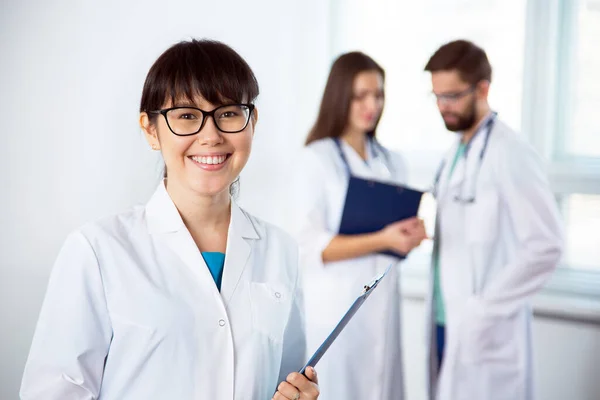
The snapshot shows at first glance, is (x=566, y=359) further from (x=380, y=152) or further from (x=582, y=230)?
(x=380, y=152)

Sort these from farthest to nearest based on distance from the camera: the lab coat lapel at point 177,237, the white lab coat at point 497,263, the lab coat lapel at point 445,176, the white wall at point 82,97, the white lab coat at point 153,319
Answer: the white wall at point 82,97 → the lab coat lapel at point 445,176 → the white lab coat at point 497,263 → the lab coat lapel at point 177,237 → the white lab coat at point 153,319

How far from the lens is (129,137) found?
244cm

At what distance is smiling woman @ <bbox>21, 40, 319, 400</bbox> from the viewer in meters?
1.00

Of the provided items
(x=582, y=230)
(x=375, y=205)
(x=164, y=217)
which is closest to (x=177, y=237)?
(x=164, y=217)

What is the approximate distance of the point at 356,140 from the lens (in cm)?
208

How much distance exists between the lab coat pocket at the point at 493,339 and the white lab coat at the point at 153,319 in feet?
2.83

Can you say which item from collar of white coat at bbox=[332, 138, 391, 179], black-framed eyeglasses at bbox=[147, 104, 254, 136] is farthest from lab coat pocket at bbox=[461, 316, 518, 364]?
black-framed eyeglasses at bbox=[147, 104, 254, 136]

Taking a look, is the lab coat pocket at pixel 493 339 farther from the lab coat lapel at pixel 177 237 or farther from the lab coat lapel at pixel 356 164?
the lab coat lapel at pixel 177 237

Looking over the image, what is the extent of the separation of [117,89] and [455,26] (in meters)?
1.27

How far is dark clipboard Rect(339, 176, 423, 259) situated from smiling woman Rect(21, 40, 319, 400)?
814 millimetres

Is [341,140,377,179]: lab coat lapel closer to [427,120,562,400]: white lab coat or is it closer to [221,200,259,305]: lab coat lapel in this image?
[427,120,562,400]: white lab coat

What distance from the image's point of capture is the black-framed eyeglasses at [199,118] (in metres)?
1.06

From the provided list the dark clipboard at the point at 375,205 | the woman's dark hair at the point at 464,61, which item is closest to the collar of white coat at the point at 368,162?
the dark clipboard at the point at 375,205

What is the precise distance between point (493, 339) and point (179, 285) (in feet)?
3.59
